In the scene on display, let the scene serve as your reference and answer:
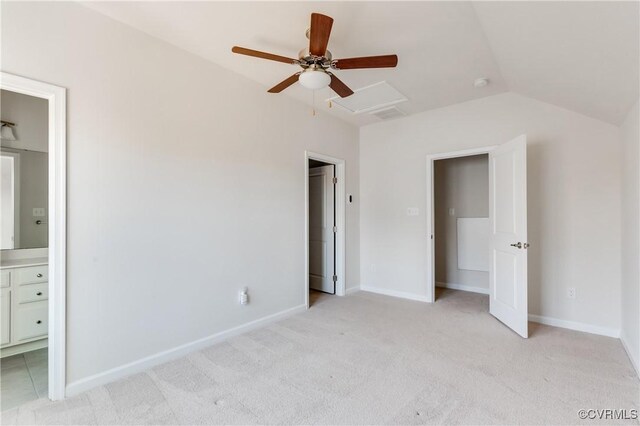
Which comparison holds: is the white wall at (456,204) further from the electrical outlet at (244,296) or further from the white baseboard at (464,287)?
the electrical outlet at (244,296)

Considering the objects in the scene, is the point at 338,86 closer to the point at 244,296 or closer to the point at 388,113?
the point at 388,113

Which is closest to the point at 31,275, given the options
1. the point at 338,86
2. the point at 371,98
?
the point at 338,86

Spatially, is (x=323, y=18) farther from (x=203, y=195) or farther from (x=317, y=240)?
(x=317, y=240)

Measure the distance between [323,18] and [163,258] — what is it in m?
2.15

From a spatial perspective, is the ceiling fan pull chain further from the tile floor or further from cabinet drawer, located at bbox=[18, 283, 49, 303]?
the tile floor

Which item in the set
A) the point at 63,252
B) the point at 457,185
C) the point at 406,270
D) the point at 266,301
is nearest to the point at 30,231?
the point at 63,252

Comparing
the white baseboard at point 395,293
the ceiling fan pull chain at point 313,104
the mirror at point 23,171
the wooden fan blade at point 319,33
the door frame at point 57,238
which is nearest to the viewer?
the wooden fan blade at point 319,33

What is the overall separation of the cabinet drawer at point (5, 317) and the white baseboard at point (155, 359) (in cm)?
114

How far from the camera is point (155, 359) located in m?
2.41

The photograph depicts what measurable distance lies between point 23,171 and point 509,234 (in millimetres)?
5031

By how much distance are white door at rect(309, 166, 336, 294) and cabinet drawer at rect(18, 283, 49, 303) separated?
327 cm

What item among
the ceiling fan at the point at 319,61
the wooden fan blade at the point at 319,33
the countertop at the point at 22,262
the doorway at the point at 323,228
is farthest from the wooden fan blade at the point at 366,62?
the countertop at the point at 22,262

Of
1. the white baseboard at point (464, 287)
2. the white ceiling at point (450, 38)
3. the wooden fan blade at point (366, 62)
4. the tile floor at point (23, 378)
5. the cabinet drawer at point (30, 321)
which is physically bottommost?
the tile floor at point (23, 378)

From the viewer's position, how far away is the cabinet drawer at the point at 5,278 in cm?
251
